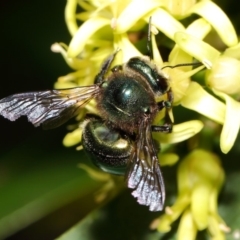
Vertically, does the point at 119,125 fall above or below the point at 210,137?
above

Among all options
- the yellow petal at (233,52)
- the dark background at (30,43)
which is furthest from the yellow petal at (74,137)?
the dark background at (30,43)

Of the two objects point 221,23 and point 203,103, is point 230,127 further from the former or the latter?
point 221,23

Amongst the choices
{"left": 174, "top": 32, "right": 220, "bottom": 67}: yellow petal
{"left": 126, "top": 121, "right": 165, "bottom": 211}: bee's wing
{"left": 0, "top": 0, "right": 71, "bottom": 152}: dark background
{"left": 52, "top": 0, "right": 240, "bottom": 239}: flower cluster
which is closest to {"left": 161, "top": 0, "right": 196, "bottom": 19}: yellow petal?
{"left": 52, "top": 0, "right": 240, "bottom": 239}: flower cluster

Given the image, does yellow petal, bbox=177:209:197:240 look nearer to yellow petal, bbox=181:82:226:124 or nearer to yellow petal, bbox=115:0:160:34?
yellow petal, bbox=181:82:226:124

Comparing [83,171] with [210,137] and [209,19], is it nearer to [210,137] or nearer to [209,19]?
[210,137]

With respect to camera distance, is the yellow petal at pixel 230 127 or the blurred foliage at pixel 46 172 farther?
the blurred foliage at pixel 46 172

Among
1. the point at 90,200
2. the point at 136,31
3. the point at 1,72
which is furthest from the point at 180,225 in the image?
the point at 1,72

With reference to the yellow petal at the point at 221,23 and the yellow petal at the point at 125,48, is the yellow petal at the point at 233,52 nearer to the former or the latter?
the yellow petal at the point at 221,23
